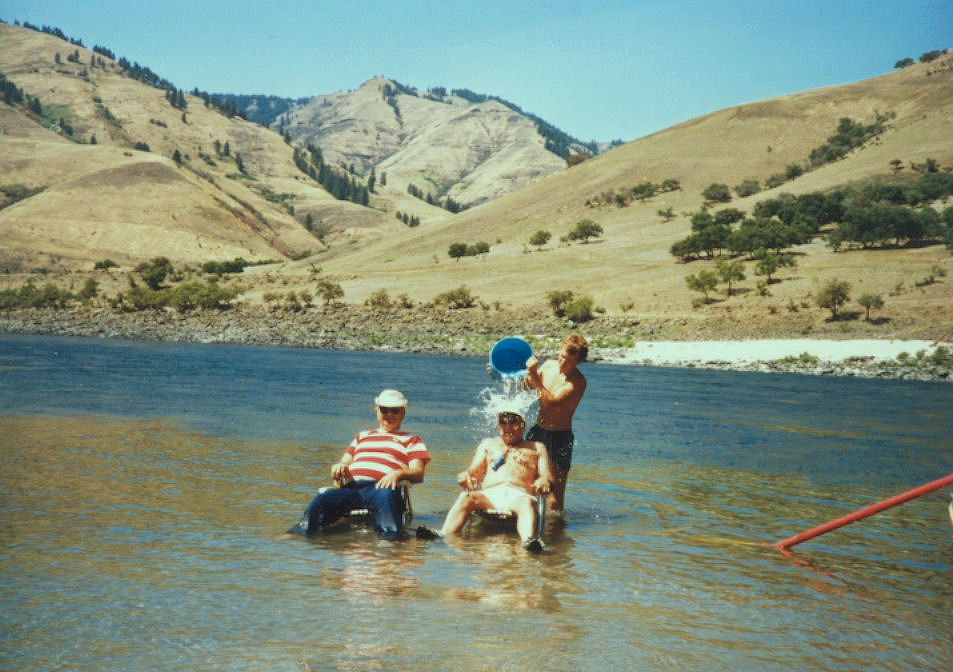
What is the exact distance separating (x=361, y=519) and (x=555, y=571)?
264cm

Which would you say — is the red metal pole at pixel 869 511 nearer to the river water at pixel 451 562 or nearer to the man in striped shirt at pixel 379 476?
the river water at pixel 451 562

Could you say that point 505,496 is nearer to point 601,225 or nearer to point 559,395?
point 559,395

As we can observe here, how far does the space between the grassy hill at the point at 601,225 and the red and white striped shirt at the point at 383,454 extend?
4424 cm

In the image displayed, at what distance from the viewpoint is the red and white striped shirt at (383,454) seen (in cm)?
951

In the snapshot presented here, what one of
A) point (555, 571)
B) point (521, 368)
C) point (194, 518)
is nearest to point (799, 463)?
point (521, 368)

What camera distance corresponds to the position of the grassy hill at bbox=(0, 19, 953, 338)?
190ft

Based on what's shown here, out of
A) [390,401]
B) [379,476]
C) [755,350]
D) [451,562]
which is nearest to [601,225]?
[755,350]

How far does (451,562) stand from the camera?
852 centimetres

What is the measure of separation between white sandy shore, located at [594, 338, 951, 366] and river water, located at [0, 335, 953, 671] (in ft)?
81.4

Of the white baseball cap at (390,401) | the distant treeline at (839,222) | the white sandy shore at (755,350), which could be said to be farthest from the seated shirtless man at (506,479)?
the distant treeline at (839,222)

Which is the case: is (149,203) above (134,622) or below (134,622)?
above

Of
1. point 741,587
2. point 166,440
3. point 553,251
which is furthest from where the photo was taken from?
point 553,251

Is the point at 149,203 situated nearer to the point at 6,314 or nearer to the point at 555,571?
the point at 6,314

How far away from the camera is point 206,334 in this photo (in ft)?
182
